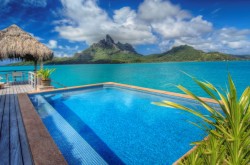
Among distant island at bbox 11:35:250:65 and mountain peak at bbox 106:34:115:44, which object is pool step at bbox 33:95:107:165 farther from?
mountain peak at bbox 106:34:115:44

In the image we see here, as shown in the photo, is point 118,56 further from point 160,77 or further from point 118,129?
point 118,129

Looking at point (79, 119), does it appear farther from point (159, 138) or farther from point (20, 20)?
point (20, 20)

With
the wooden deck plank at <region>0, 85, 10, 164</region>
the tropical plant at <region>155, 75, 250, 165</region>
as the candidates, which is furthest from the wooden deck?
the tropical plant at <region>155, 75, 250, 165</region>

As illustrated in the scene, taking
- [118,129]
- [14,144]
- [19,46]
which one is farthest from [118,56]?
[14,144]

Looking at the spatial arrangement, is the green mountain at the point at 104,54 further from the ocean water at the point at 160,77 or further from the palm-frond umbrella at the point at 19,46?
the palm-frond umbrella at the point at 19,46

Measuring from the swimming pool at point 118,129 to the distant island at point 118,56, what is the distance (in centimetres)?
8895

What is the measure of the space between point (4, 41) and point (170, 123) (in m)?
10.4

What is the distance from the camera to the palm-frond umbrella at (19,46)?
910 cm

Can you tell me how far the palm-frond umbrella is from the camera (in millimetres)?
9102

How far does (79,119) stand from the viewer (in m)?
4.98

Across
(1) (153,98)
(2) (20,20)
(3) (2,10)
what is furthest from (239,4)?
(2) (20,20)

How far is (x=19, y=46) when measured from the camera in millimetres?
9344

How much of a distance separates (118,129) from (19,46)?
28.8 feet

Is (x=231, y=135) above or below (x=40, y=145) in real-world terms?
above
